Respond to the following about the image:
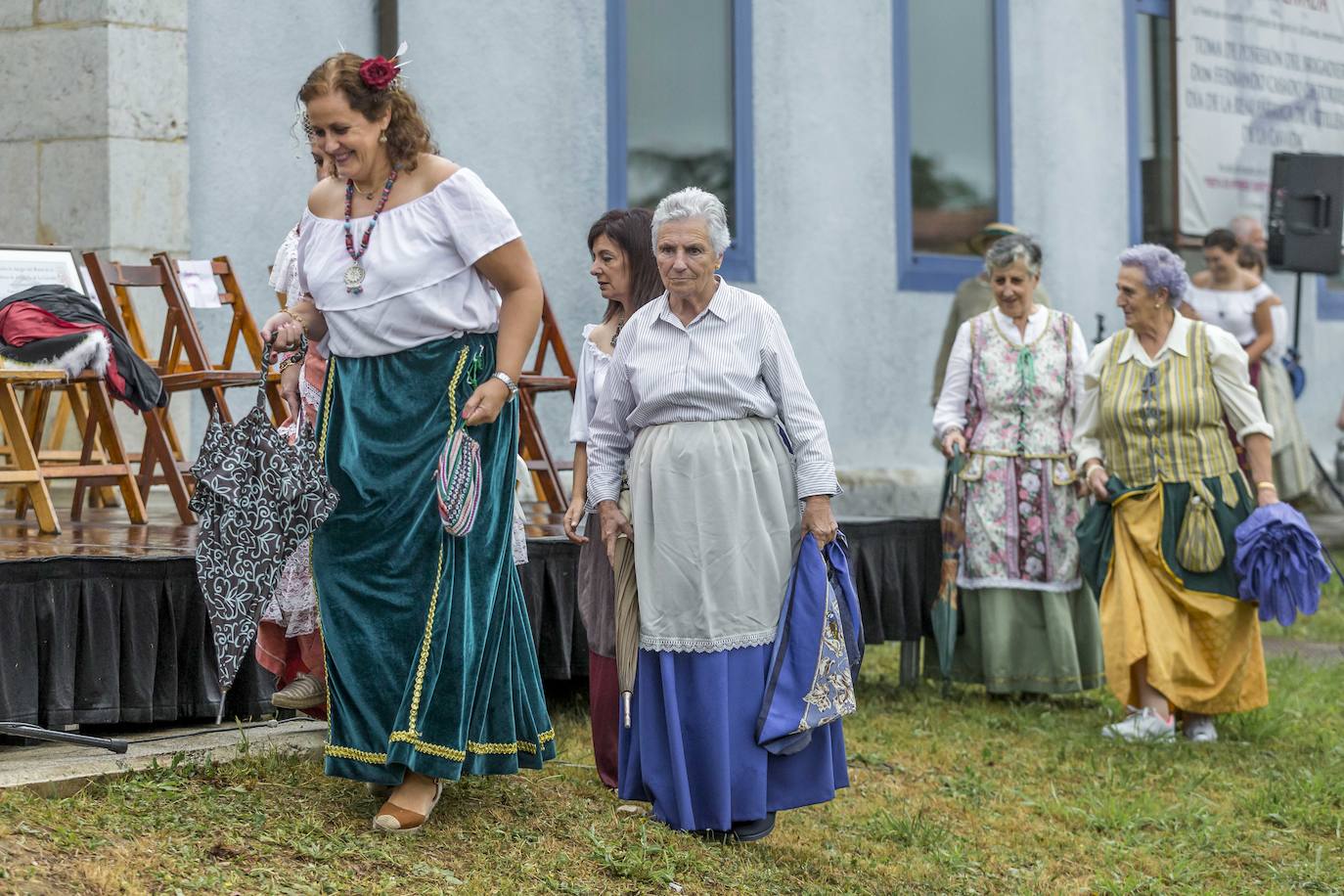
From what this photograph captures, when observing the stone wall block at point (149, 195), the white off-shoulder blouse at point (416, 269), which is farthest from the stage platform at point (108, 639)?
the stone wall block at point (149, 195)

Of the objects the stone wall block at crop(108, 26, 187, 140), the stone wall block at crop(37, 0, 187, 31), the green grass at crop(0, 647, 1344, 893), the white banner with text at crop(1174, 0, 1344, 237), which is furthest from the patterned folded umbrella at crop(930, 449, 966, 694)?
the white banner with text at crop(1174, 0, 1344, 237)

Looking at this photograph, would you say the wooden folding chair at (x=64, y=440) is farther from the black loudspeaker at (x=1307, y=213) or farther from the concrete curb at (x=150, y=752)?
the black loudspeaker at (x=1307, y=213)

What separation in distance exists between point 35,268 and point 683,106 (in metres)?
4.36

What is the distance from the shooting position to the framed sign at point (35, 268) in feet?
23.4

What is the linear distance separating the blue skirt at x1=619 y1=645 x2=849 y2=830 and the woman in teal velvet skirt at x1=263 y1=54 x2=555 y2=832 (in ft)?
1.74

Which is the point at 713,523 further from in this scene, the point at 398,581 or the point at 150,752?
the point at 150,752

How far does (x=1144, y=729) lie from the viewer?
6703 millimetres

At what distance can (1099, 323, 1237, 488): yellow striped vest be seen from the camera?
6555 mm

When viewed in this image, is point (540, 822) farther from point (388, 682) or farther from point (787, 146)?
point (787, 146)

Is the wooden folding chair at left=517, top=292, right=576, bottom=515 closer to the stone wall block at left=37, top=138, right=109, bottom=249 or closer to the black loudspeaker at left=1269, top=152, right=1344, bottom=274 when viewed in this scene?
the stone wall block at left=37, top=138, right=109, bottom=249

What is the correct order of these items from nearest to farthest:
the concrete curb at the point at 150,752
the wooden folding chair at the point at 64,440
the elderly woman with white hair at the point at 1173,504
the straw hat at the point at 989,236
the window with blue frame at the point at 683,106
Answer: the concrete curb at the point at 150,752, the elderly woman with white hair at the point at 1173,504, the wooden folding chair at the point at 64,440, the straw hat at the point at 989,236, the window with blue frame at the point at 683,106

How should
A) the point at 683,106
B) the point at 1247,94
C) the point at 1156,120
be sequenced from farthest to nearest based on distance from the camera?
the point at 1247,94
the point at 1156,120
the point at 683,106

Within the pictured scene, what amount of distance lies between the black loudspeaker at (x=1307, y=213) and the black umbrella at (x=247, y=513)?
9708 millimetres

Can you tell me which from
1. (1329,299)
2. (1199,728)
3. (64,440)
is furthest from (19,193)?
(1329,299)
